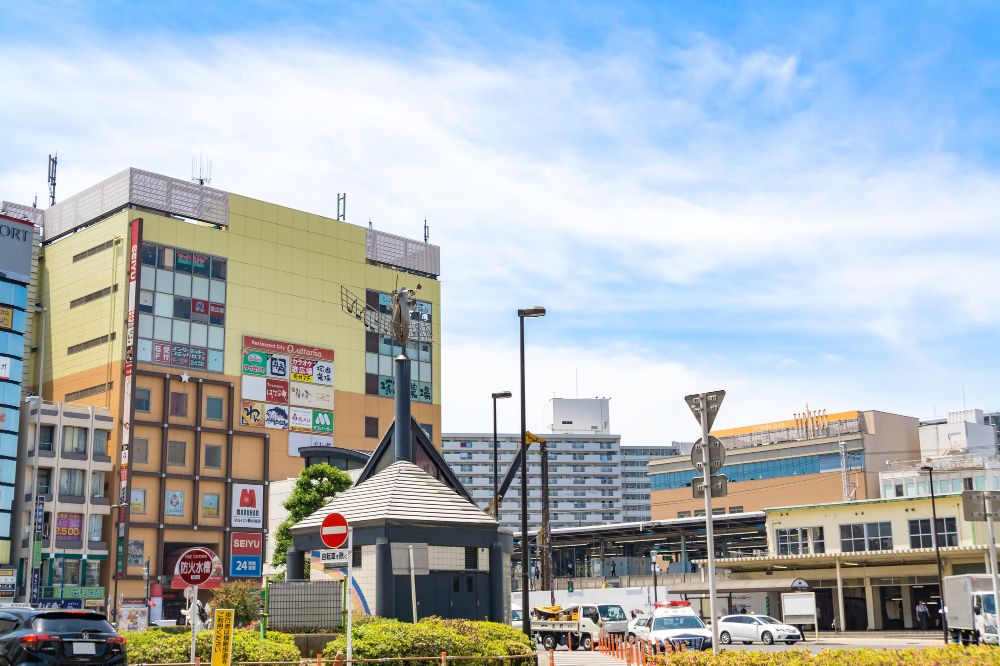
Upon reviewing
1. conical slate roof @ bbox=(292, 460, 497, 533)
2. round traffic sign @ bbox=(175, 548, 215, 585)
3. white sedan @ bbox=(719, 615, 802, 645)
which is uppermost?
conical slate roof @ bbox=(292, 460, 497, 533)

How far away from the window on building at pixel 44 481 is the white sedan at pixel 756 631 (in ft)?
184

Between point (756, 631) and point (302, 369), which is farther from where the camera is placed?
point (302, 369)

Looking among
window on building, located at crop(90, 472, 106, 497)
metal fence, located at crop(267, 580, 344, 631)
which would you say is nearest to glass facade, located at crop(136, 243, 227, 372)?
window on building, located at crop(90, 472, 106, 497)

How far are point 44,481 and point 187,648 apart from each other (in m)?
67.2

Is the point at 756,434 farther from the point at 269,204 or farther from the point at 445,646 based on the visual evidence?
the point at 445,646

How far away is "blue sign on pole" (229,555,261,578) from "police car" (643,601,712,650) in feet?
188

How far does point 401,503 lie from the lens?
3462cm

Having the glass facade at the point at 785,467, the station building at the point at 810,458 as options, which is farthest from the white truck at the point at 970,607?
the station building at the point at 810,458

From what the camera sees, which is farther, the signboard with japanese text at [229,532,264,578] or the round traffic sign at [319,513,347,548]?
the signboard with japanese text at [229,532,264,578]

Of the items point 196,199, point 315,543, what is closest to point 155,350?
point 196,199

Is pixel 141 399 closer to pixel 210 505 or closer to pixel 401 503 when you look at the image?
pixel 210 505

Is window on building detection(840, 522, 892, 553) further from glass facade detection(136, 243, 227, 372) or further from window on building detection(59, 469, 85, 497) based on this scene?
window on building detection(59, 469, 85, 497)

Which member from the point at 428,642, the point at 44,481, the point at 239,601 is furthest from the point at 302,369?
the point at 428,642

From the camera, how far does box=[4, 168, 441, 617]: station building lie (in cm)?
9056
